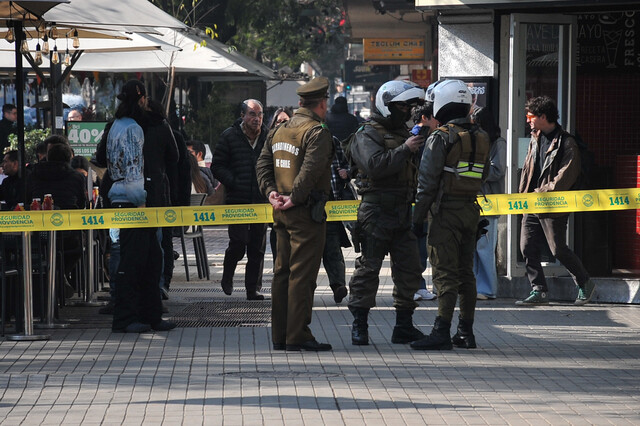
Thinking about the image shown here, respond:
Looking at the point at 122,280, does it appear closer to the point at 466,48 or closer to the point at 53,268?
the point at 53,268

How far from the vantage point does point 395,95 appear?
8.82 metres

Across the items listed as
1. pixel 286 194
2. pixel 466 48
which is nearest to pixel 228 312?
pixel 286 194

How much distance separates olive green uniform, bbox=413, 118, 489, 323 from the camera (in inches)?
339

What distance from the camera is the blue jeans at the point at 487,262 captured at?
11.6 m

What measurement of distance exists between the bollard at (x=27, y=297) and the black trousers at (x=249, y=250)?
2.85 m

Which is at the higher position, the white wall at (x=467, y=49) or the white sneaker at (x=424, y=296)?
the white wall at (x=467, y=49)

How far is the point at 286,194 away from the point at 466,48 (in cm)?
393

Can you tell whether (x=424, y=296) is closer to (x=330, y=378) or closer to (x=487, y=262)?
(x=487, y=262)

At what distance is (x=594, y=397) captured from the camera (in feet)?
23.4

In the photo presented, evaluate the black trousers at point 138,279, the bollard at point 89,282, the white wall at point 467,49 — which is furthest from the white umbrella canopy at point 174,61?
the black trousers at point 138,279

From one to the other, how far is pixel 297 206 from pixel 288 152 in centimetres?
38

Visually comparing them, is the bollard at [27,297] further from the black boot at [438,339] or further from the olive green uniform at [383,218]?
the black boot at [438,339]

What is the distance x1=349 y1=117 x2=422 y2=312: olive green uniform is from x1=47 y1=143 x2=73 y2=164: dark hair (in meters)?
3.24

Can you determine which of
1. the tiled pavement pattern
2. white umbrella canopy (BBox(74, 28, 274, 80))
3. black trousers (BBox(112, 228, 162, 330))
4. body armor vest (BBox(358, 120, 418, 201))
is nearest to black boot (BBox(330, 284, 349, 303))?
the tiled pavement pattern
